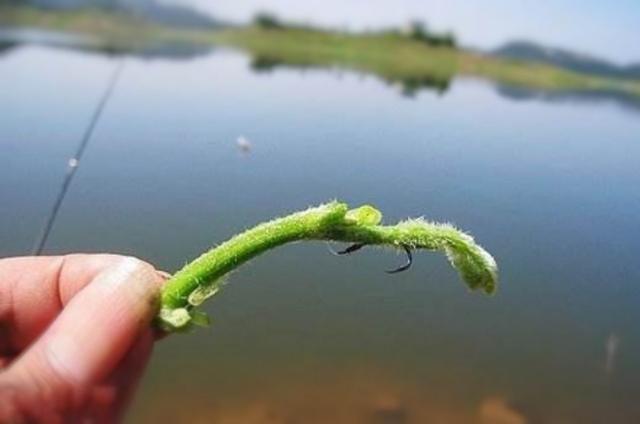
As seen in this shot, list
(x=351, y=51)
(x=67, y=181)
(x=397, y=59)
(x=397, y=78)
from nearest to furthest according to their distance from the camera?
(x=67, y=181), (x=397, y=78), (x=397, y=59), (x=351, y=51)

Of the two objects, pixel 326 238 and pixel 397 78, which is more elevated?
pixel 397 78

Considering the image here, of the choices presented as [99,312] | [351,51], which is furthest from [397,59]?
[99,312]

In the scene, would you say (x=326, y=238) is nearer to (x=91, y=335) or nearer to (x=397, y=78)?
(x=91, y=335)

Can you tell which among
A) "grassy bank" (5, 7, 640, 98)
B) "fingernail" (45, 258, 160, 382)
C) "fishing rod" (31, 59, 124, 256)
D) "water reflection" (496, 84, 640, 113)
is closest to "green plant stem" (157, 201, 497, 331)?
"fingernail" (45, 258, 160, 382)

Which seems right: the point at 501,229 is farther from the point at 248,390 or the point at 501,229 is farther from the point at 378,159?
the point at 248,390

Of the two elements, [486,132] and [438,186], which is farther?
[486,132]

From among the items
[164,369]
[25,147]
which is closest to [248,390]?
[164,369]
